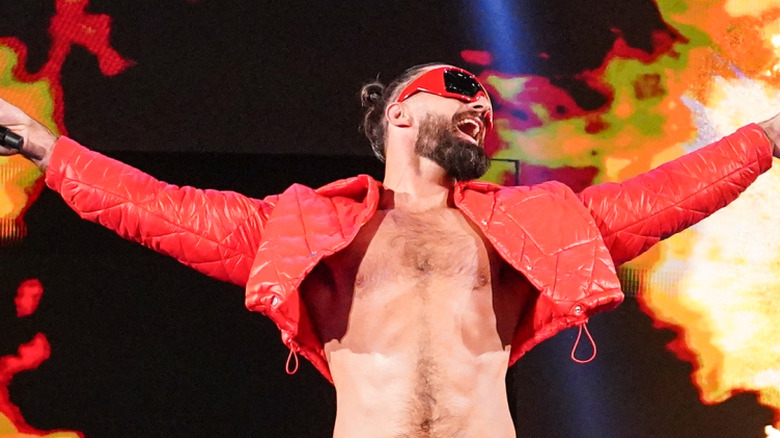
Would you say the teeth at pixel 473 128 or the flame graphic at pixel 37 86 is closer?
the teeth at pixel 473 128

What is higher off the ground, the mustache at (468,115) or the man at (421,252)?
the mustache at (468,115)

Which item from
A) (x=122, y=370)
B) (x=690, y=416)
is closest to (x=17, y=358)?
(x=122, y=370)

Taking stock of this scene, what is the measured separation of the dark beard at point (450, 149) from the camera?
1.93 m

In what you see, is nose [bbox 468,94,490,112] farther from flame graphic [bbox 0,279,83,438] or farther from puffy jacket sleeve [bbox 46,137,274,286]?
flame graphic [bbox 0,279,83,438]

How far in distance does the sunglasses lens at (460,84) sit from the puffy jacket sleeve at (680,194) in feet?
1.18

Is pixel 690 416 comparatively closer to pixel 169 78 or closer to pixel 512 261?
pixel 512 261

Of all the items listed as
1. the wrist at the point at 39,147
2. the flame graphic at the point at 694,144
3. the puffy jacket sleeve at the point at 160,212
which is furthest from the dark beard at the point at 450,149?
the wrist at the point at 39,147

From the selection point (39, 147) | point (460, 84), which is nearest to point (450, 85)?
point (460, 84)

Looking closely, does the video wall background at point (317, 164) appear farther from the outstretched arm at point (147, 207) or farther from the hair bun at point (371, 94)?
the outstretched arm at point (147, 207)

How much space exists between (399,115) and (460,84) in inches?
6.5

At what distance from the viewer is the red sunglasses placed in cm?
200

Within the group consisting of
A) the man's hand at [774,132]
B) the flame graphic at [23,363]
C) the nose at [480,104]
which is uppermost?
the nose at [480,104]

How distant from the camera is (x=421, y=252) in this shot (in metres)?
1.83

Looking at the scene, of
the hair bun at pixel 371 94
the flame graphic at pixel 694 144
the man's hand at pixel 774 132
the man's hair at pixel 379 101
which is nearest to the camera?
the man's hand at pixel 774 132
